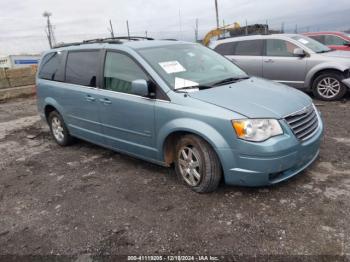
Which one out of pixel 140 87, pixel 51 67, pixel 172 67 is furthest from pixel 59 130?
pixel 172 67

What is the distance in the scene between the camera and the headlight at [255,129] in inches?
119

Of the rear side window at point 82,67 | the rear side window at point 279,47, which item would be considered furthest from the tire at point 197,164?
the rear side window at point 279,47

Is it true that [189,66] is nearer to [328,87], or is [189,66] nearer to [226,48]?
[328,87]

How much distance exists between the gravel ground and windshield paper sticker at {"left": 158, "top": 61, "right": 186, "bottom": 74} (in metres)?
1.32

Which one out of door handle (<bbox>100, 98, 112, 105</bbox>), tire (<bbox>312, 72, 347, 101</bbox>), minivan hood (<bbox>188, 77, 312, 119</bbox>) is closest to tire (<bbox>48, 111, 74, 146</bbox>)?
door handle (<bbox>100, 98, 112, 105</bbox>)

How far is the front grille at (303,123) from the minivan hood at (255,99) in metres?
0.06

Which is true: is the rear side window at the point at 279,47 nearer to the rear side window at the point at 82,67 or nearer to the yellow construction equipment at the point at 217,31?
the rear side window at the point at 82,67

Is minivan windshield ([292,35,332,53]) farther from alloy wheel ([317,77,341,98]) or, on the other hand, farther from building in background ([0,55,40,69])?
building in background ([0,55,40,69])

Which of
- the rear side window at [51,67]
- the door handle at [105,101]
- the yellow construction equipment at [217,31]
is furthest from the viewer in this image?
the yellow construction equipment at [217,31]

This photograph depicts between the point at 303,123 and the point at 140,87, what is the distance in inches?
70.7

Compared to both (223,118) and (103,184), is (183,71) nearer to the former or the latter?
(223,118)

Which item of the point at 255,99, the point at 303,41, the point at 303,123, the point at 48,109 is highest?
the point at 303,41

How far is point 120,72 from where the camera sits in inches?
163

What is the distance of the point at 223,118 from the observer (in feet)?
10.2
